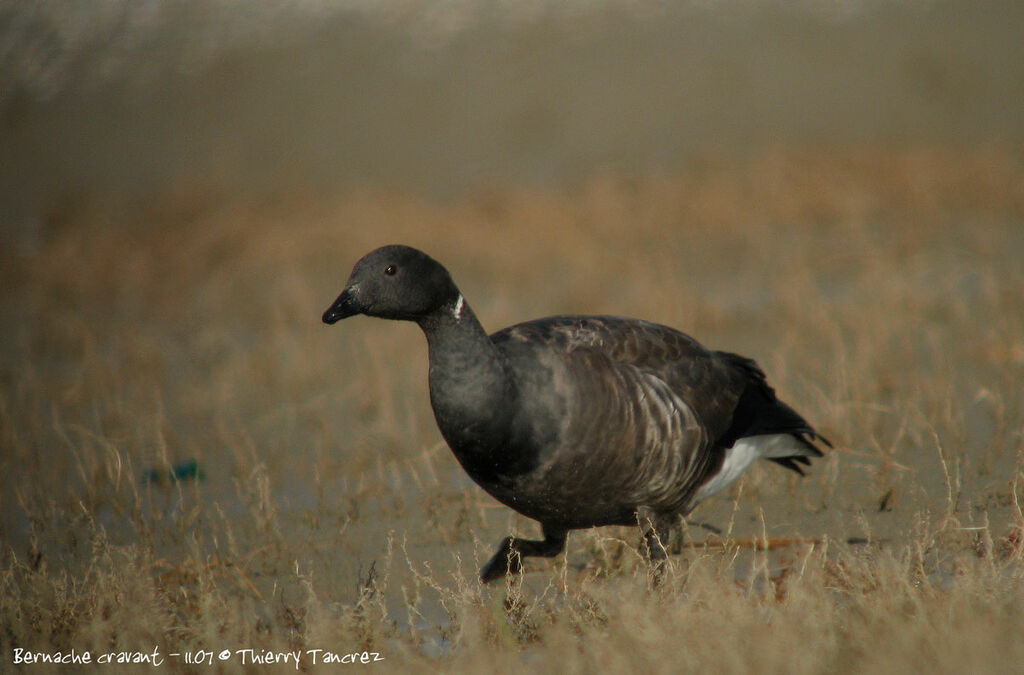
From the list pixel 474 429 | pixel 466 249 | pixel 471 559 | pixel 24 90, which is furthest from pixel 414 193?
pixel 474 429

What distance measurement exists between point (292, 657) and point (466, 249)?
31.0 ft

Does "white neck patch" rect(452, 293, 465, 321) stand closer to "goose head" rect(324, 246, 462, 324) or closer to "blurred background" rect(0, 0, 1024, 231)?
"goose head" rect(324, 246, 462, 324)

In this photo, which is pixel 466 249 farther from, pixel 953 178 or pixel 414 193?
pixel 953 178

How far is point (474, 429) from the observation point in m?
4.78

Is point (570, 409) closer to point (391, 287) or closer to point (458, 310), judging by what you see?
point (458, 310)

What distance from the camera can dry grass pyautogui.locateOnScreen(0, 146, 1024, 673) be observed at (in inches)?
177

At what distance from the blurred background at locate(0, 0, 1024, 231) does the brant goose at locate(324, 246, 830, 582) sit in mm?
11237

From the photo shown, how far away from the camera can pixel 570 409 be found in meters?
4.97

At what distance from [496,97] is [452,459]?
51.2ft

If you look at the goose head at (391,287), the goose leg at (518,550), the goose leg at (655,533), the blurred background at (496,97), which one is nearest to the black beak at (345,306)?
the goose head at (391,287)

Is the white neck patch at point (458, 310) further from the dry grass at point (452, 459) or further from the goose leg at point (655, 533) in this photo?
the goose leg at point (655, 533)

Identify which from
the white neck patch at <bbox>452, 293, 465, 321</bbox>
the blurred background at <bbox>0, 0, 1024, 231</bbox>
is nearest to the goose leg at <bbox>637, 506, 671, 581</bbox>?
the white neck patch at <bbox>452, 293, 465, 321</bbox>

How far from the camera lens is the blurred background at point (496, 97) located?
17875 mm

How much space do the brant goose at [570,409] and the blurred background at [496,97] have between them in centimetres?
1124
